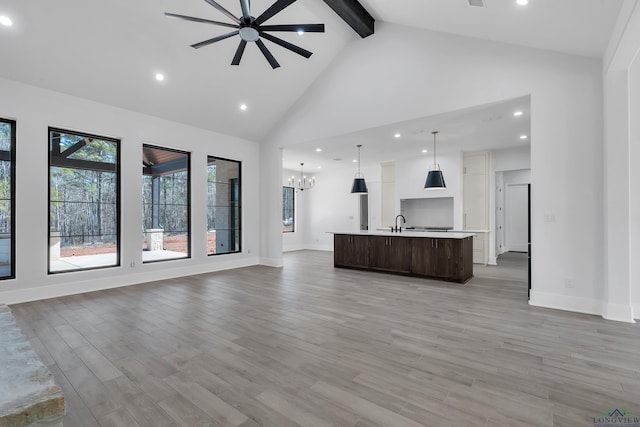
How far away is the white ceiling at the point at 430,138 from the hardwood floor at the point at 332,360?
295 cm

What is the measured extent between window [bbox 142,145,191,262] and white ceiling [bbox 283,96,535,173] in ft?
8.64

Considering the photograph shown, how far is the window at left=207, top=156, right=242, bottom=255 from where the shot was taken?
23.5 feet

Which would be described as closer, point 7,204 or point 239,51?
point 239,51

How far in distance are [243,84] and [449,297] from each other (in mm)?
5312

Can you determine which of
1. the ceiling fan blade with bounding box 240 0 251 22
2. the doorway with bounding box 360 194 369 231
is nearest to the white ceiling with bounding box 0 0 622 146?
the ceiling fan blade with bounding box 240 0 251 22

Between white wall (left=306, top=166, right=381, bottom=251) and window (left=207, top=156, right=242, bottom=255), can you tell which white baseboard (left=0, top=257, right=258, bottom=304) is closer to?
window (left=207, top=156, right=242, bottom=255)

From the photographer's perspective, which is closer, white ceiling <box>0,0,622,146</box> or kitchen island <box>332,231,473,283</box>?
white ceiling <box>0,0,622,146</box>

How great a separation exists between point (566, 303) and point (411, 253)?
2572 mm

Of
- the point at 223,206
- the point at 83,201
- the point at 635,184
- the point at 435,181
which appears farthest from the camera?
the point at 223,206

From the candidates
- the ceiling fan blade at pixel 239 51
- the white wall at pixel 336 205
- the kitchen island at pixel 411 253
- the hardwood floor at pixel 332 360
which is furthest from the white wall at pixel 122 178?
the white wall at pixel 336 205

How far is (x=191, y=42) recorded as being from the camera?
486 cm

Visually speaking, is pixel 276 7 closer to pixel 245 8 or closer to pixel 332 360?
pixel 245 8

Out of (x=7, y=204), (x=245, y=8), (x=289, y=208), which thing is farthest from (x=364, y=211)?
(x=7, y=204)

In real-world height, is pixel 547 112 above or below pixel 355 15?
below
